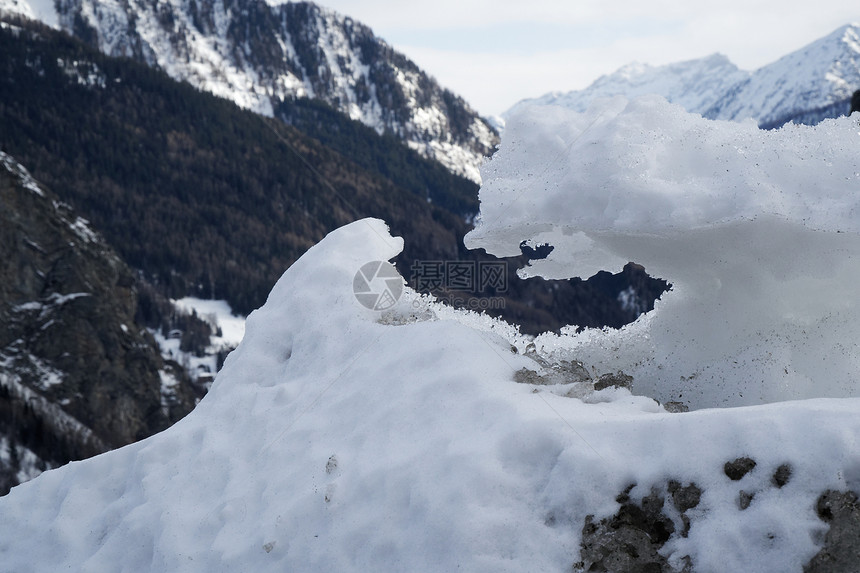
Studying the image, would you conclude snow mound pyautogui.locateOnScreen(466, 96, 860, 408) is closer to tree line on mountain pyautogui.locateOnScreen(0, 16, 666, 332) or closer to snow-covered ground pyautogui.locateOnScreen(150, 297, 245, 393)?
snow-covered ground pyautogui.locateOnScreen(150, 297, 245, 393)

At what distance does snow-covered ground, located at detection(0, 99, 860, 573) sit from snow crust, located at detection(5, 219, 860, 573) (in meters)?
0.01

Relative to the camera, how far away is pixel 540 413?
4.90 meters

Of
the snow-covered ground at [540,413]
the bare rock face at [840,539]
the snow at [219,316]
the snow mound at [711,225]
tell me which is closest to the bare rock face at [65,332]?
the snow at [219,316]

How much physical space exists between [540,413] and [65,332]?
284 ft

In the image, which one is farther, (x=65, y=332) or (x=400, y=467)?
(x=65, y=332)

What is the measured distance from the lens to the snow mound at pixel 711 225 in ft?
17.9

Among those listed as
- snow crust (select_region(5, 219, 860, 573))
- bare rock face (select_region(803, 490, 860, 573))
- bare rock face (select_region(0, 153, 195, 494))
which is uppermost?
bare rock face (select_region(0, 153, 195, 494))

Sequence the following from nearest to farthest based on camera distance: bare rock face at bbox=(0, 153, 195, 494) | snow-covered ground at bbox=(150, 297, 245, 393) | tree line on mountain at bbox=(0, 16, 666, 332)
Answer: bare rock face at bbox=(0, 153, 195, 494) < snow-covered ground at bbox=(150, 297, 245, 393) < tree line on mountain at bbox=(0, 16, 666, 332)

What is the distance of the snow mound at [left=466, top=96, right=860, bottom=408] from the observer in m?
5.47

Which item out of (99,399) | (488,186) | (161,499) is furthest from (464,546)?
(99,399)

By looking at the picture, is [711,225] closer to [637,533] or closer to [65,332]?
[637,533]

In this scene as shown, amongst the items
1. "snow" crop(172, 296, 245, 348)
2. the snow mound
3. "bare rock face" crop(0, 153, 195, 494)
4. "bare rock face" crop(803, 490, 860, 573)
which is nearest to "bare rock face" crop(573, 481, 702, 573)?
"bare rock face" crop(803, 490, 860, 573)

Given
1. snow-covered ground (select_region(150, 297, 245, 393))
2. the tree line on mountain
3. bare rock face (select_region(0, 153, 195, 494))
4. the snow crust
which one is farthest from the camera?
the tree line on mountain

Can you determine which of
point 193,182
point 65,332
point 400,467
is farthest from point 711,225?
point 193,182
